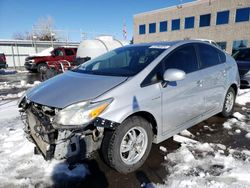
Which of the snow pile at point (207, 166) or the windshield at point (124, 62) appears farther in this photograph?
the windshield at point (124, 62)

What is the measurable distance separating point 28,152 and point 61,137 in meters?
1.36

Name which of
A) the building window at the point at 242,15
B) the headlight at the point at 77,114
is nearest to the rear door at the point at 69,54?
the headlight at the point at 77,114

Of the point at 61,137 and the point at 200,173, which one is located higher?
the point at 61,137

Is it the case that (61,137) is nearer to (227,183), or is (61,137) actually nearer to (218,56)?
(227,183)

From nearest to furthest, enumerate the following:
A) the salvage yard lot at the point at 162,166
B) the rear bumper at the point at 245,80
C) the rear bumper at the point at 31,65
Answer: the salvage yard lot at the point at 162,166
the rear bumper at the point at 245,80
the rear bumper at the point at 31,65

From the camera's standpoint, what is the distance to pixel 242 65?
756 centimetres

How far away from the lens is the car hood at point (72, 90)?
8.40 feet

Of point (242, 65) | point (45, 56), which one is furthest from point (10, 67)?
point (242, 65)

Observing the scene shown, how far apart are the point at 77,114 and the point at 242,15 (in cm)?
2731

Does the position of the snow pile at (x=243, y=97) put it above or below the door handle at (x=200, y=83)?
below

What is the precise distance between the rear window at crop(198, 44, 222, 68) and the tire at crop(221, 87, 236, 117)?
847 mm

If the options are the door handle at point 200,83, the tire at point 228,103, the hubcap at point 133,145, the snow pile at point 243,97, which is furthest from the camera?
the snow pile at point 243,97

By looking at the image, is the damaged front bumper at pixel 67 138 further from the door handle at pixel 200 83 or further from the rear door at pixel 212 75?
the rear door at pixel 212 75

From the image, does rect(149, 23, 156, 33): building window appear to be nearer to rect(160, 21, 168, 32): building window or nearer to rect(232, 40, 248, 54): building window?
rect(160, 21, 168, 32): building window
